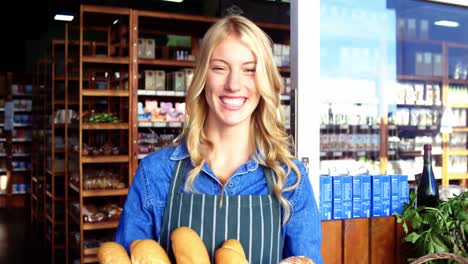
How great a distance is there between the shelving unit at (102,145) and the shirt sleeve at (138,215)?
340 centimetres

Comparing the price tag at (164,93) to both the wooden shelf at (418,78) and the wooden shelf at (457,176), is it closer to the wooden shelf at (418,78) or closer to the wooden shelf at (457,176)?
the wooden shelf at (418,78)

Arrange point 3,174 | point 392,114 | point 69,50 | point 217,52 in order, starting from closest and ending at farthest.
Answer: point 217,52
point 392,114
point 69,50
point 3,174

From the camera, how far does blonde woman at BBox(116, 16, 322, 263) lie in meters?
1.37

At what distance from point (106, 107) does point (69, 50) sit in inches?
28.6

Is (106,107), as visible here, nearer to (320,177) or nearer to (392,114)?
(392,114)

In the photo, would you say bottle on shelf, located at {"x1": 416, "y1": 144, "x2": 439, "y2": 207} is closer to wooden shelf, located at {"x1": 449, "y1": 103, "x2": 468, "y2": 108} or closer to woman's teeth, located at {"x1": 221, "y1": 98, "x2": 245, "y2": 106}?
woman's teeth, located at {"x1": 221, "y1": 98, "x2": 245, "y2": 106}

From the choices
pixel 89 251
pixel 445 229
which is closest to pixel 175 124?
pixel 89 251

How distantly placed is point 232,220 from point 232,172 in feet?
0.50

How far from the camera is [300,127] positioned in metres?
2.65

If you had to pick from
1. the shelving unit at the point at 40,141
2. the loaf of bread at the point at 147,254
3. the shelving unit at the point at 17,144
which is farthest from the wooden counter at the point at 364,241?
the shelving unit at the point at 17,144

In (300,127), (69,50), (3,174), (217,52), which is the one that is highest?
(69,50)

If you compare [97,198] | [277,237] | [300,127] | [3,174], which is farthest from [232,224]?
[3,174]

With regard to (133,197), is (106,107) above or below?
above

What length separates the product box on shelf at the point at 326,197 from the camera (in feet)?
8.82
